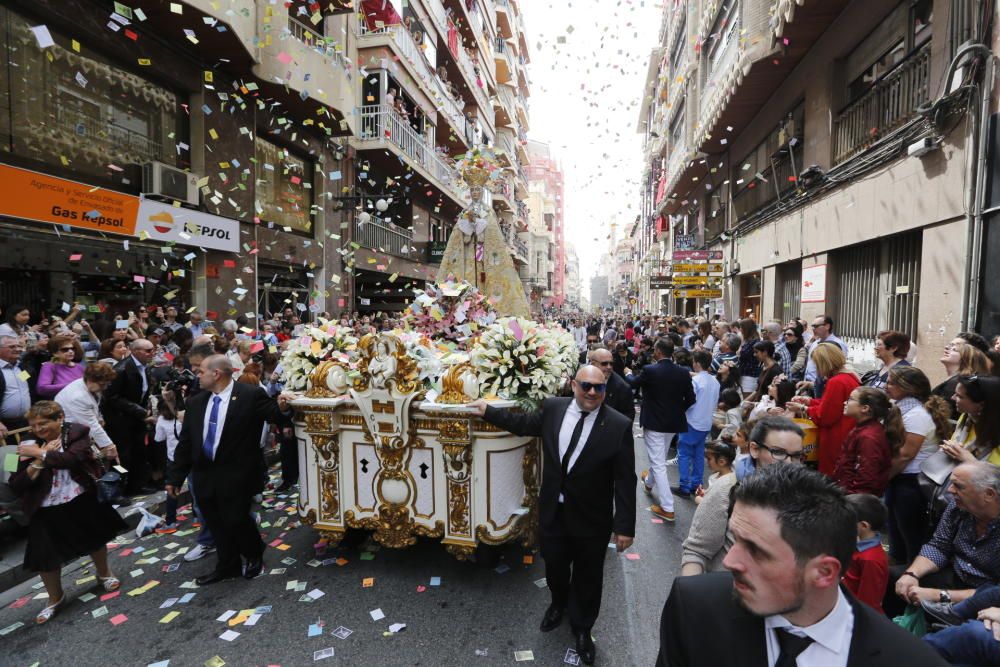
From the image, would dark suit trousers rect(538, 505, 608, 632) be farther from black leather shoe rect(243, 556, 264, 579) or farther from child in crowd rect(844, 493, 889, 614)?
black leather shoe rect(243, 556, 264, 579)

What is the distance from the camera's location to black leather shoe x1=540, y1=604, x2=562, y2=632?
131 inches

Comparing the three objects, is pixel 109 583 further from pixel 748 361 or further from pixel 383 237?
pixel 383 237

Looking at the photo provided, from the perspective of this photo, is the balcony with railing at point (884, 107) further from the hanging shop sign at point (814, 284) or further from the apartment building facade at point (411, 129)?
the apartment building facade at point (411, 129)

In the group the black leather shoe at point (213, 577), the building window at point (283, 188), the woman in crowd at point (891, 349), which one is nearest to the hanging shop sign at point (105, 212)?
the building window at point (283, 188)

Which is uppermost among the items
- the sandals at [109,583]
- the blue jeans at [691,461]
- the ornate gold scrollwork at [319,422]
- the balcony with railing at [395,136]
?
the balcony with railing at [395,136]

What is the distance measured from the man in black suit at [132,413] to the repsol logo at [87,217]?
139 inches

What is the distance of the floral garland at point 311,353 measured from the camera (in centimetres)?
430

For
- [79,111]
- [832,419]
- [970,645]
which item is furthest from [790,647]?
[79,111]

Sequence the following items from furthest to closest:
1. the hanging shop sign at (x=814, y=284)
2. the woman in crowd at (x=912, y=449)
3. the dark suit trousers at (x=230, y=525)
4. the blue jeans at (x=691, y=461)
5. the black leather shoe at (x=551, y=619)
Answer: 1. the hanging shop sign at (x=814, y=284)
2. the blue jeans at (x=691, y=461)
3. the dark suit trousers at (x=230, y=525)
4. the woman in crowd at (x=912, y=449)
5. the black leather shoe at (x=551, y=619)

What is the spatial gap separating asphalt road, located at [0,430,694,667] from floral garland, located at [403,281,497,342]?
6.89 ft

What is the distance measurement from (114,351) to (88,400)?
64.1 inches

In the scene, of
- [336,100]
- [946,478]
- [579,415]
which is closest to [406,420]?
[579,415]

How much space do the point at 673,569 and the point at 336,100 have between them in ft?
41.6

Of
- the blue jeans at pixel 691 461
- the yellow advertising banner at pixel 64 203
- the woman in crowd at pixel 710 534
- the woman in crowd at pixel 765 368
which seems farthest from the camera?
the yellow advertising banner at pixel 64 203
